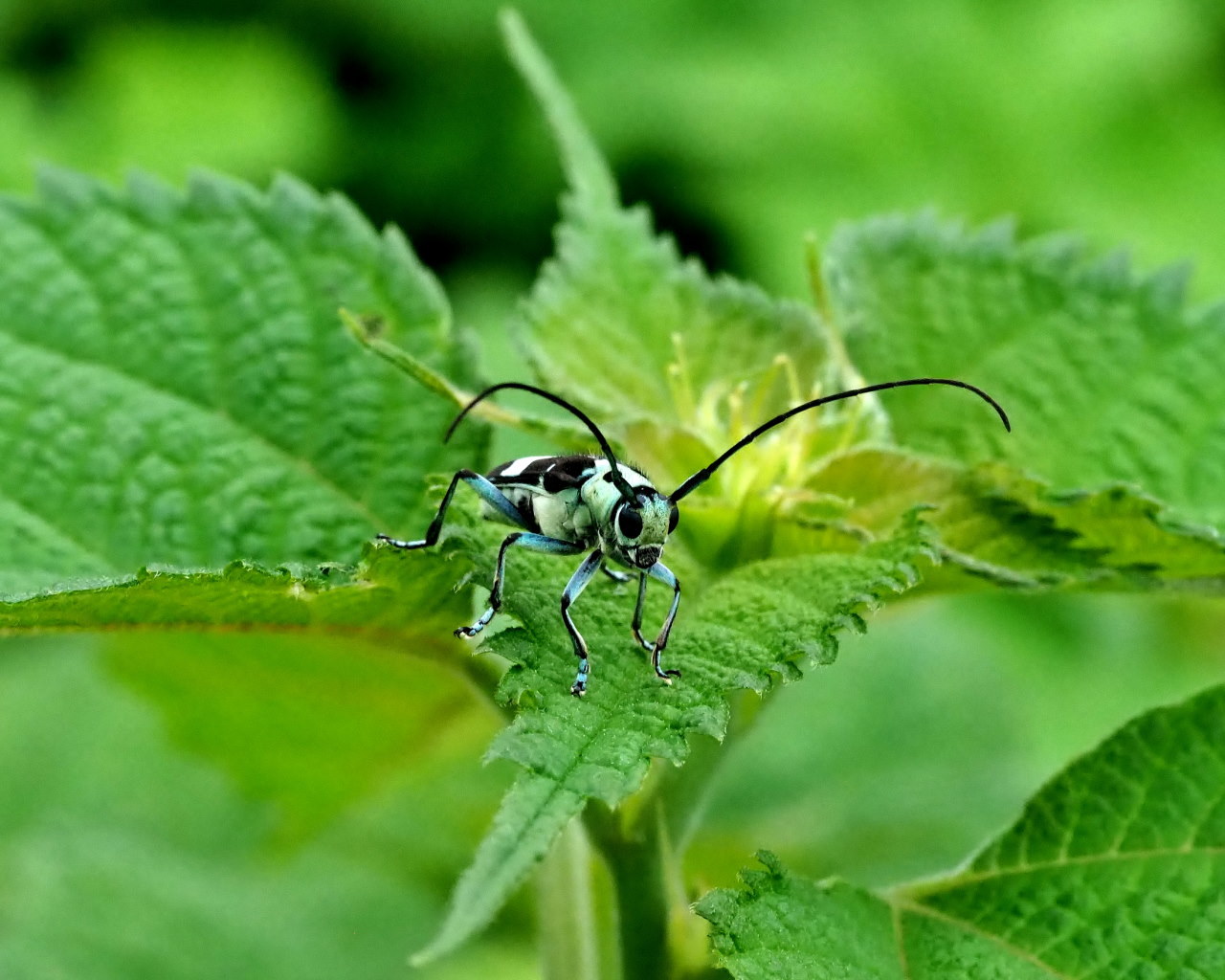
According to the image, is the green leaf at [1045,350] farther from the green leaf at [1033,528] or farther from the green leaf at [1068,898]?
the green leaf at [1068,898]

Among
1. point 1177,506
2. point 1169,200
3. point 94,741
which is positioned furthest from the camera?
point 1169,200

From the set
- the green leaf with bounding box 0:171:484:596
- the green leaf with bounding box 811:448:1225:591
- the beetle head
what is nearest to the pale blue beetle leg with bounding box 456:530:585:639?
the beetle head

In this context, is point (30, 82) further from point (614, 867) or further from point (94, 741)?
point (614, 867)

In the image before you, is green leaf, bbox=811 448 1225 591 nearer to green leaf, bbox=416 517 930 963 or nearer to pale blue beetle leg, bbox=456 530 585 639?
green leaf, bbox=416 517 930 963

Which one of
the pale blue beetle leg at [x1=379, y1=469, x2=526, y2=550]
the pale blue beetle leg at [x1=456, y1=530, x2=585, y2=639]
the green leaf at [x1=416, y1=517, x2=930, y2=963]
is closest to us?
the green leaf at [x1=416, y1=517, x2=930, y2=963]

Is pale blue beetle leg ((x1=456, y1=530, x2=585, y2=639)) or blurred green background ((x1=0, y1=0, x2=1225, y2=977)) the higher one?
blurred green background ((x1=0, y1=0, x2=1225, y2=977))

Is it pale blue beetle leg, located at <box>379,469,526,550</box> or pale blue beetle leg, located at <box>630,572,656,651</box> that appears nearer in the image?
pale blue beetle leg, located at <box>630,572,656,651</box>

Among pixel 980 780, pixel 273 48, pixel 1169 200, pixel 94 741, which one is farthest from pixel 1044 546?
pixel 273 48

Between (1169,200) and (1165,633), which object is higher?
(1169,200)
